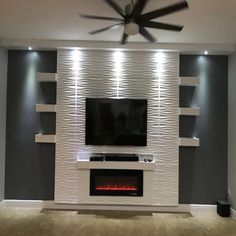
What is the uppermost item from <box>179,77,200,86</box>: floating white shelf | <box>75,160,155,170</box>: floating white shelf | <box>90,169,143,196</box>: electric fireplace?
<box>179,77,200,86</box>: floating white shelf

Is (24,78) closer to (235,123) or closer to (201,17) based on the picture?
(201,17)

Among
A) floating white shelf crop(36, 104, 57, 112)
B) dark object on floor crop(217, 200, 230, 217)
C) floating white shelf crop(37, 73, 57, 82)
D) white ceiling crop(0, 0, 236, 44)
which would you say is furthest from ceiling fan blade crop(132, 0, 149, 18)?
dark object on floor crop(217, 200, 230, 217)

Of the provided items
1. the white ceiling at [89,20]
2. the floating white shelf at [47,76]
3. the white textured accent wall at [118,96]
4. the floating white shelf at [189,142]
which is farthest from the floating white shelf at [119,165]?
the white ceiling at [89,20]

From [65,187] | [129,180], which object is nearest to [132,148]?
[129,180]

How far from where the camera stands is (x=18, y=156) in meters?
5.61

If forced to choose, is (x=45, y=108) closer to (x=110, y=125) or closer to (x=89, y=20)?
(x=110, y=125)

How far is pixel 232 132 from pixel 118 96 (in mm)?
2083

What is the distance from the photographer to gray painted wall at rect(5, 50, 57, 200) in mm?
5594

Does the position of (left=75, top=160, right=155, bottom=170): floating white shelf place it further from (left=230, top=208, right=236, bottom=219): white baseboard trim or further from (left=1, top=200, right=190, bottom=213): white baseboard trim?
(left=230, top=208, right=236, bottom=219): white baseboard trim

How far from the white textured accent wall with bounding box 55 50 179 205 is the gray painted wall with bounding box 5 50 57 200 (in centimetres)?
21

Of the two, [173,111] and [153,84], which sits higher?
[153,84]

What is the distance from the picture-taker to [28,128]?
18.5ft

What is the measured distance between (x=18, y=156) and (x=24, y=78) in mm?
1416

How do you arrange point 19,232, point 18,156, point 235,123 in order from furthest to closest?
point 18,156 → point 235,123 → point 19,232
